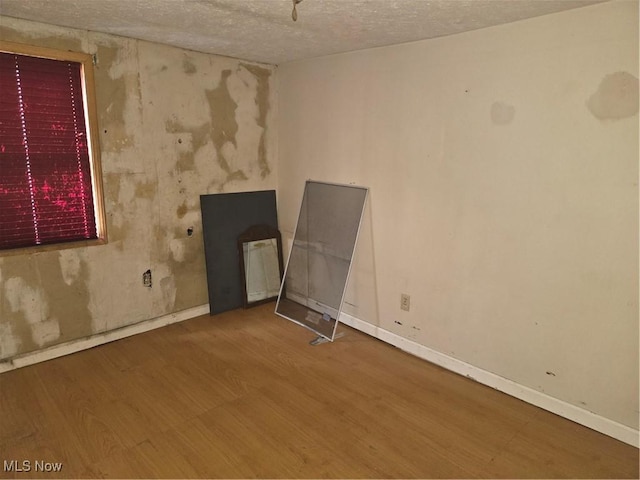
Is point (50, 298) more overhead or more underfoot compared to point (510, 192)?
more underfoot

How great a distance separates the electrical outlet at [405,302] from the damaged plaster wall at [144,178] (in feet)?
5.57

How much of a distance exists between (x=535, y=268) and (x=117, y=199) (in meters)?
2.79

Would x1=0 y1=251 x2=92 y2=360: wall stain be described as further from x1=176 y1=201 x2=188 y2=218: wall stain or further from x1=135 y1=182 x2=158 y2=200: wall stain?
x1=176 y1=201 x2=188 y2=218: wall stain

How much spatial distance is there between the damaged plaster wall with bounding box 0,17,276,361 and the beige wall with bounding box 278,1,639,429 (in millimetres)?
875

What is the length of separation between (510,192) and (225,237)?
2.29 metres

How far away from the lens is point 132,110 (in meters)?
2.89

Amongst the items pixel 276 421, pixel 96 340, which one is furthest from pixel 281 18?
pixel 96 340

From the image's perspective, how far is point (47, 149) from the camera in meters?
2.61

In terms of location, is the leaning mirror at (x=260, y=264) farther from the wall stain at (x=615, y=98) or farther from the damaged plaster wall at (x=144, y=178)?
the wall stain at (x=615, y=98)

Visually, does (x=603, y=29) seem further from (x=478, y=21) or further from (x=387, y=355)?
(x=387, y=355)

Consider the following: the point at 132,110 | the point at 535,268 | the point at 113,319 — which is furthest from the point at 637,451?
the point at 132,110

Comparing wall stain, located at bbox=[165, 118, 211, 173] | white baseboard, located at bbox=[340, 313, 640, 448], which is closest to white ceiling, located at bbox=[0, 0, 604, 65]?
wall stain, located at bbox=[165, 118, 211, 173]

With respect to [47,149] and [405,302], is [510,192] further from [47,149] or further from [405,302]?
[47,149]

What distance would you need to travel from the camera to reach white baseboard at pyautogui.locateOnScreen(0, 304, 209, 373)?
104 inches
